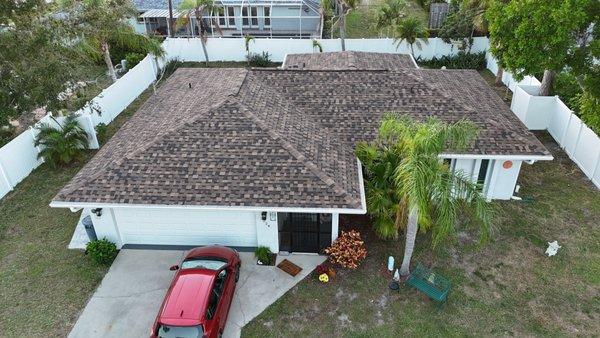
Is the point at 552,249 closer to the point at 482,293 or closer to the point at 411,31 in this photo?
the point at 482,293

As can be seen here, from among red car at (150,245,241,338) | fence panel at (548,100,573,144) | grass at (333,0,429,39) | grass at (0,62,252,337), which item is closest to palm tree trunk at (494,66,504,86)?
fence panel at (548,100,573,144)

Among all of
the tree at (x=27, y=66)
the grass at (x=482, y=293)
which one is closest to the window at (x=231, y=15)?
the tree at (x=27, y=66)

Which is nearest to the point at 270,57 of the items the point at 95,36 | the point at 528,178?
the point at 95,36

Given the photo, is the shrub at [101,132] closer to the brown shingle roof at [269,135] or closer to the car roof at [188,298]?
the brown shingle roof at [269,135]

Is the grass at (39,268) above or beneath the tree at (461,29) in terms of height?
beneath

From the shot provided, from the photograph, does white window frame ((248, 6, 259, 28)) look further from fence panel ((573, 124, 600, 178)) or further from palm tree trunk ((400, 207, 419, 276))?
palm tree trunk ((400, 207, 419, 276))
